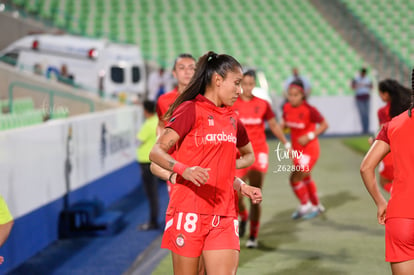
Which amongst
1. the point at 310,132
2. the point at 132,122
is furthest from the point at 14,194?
the point at 132,122

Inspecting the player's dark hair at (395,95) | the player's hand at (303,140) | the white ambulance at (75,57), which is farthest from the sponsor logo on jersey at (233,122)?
the white ambulance at (75,57)

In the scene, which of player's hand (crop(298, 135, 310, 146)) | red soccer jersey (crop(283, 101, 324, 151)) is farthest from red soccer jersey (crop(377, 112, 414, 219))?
red soccer jersey (crop(283, 101, 324, 151))

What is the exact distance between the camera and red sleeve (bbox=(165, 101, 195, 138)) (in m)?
4.16

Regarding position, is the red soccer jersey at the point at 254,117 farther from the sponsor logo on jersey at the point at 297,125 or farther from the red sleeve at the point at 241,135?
the red sleeve at the point at 241,135

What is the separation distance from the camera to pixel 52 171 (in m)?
8.66

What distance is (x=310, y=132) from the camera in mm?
9898

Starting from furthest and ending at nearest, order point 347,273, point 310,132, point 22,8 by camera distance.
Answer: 1. point 22,8
2. point 310,132
3. point 347,273

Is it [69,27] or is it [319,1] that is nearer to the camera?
[69,27]

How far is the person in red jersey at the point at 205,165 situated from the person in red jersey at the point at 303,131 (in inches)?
213

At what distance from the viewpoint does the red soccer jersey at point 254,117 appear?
8.41m

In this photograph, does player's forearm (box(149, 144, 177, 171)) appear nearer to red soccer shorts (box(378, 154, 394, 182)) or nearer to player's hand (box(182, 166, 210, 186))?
player's hand (box(182, 166, 210, 186))

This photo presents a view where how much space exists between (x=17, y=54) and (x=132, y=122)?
25.0 feet

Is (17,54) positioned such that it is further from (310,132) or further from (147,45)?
(310,132)

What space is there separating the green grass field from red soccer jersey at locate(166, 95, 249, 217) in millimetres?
805
